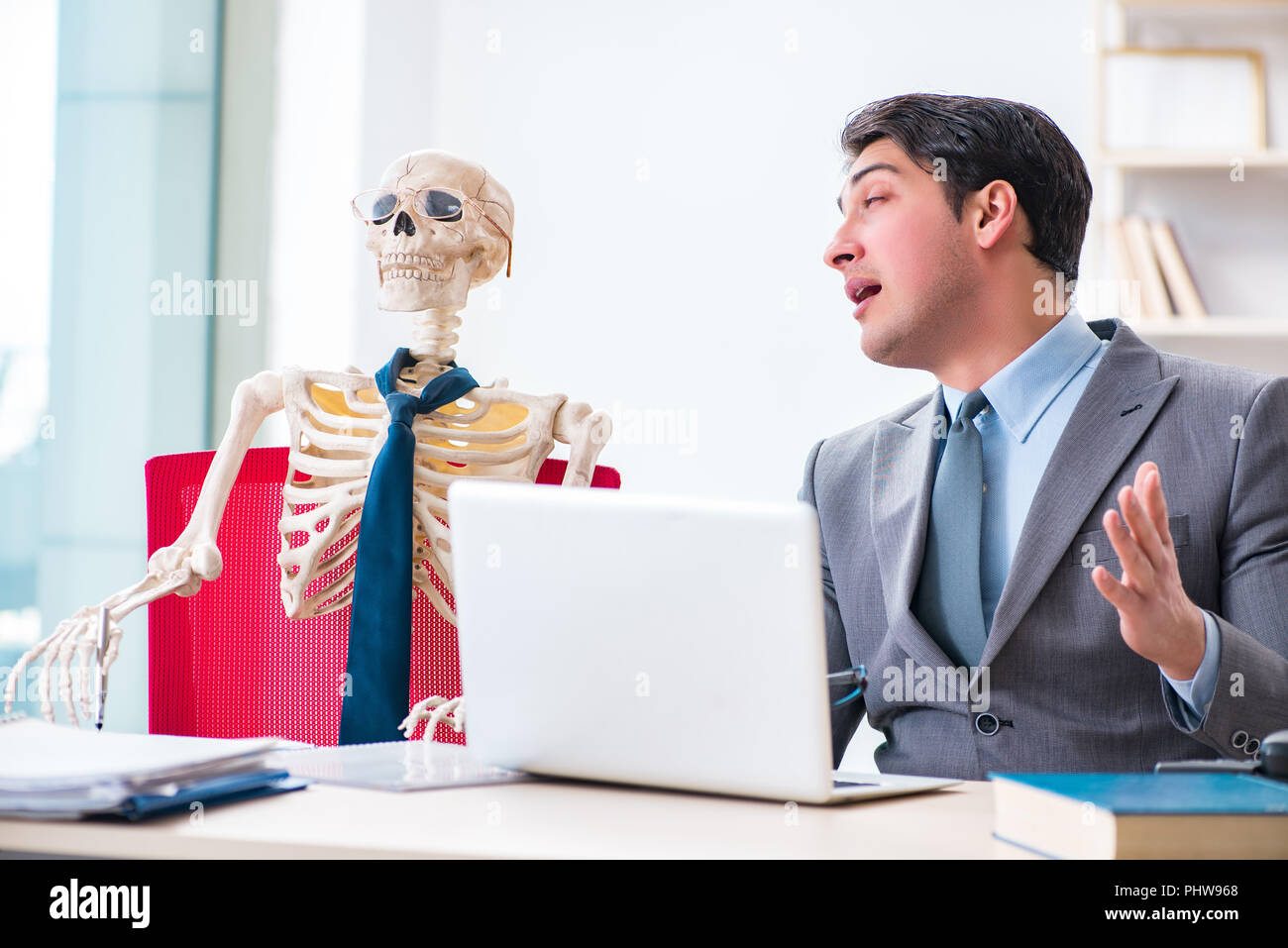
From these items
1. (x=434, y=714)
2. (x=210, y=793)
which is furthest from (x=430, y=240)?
(x=210, y=793)

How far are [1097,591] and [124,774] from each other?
111 cm

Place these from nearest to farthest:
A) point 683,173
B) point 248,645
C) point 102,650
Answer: point 102,650
point 248,645
point 683,173

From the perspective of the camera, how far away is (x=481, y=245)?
200 centimetres

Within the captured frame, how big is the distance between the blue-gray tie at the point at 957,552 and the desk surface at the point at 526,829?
62 cm

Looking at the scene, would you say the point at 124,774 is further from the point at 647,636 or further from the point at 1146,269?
the point at 1146,269

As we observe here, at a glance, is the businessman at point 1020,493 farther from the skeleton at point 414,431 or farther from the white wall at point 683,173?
the white wall at point 683,173

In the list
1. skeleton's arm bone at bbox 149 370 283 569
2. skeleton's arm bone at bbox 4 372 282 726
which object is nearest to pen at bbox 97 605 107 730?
skeleton's arm bone at bbox 4 372 282 726

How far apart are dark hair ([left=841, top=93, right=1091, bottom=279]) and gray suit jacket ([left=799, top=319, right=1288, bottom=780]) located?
34cm

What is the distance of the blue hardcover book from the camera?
0.71m

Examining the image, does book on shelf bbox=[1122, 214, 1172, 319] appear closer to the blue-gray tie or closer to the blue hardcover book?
the blue-gray tie

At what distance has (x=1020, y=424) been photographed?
1.67m

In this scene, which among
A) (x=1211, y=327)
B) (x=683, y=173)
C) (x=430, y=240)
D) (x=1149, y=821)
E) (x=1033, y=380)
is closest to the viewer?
(x=1149, y=821)

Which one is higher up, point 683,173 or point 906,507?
point 683,173
